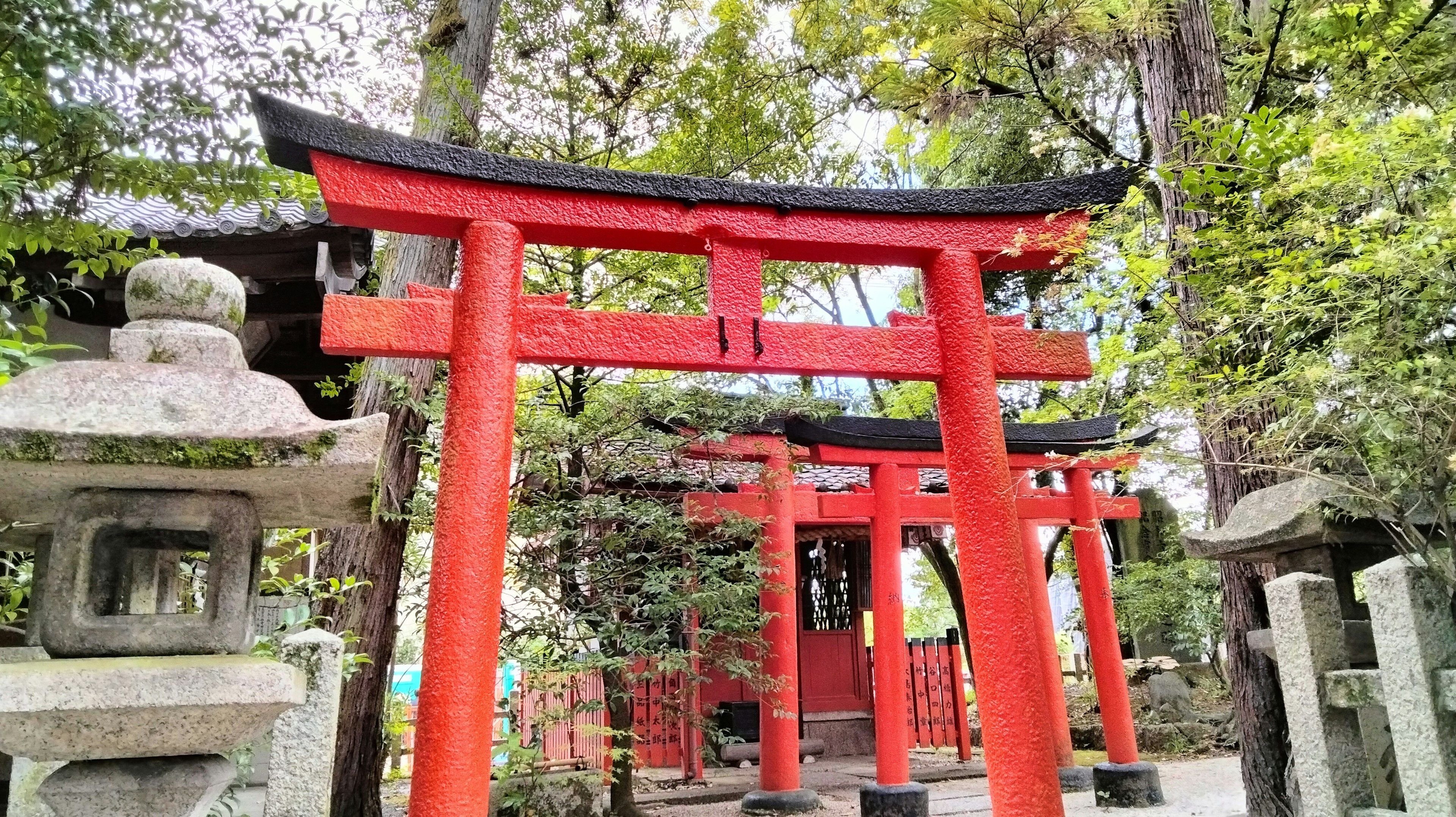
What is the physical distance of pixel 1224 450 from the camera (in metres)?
5.50

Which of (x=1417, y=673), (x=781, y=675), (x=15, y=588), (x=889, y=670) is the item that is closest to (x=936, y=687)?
(x=889, y=670)

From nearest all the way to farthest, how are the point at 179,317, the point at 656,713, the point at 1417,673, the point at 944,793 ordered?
the point at 179,317, the point at 1417,673, the point at 944,793, the point at 656,713

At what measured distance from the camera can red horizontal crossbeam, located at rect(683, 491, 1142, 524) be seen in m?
8.49

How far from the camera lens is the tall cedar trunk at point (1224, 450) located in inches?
210

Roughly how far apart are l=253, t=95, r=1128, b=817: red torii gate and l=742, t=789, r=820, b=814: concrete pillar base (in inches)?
175

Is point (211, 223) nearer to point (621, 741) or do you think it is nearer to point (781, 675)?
point (621, 741)

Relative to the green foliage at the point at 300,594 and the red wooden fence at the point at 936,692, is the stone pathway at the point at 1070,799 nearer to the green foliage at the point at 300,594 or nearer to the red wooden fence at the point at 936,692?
the red wooden fence at the point at 936,692

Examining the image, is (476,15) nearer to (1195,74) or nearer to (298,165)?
(298,165)

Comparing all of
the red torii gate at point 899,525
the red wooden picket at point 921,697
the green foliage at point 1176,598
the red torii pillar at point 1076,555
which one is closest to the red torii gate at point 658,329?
the red torii gate at point 899,525

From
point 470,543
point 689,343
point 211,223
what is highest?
point 211,223

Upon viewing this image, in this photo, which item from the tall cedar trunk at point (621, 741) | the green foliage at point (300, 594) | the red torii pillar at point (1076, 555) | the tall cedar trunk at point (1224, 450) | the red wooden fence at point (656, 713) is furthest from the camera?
the red torii pillar at point (1076, 555)

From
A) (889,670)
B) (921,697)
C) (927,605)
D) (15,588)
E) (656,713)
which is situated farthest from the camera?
(927,605)

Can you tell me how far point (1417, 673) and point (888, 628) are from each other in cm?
545

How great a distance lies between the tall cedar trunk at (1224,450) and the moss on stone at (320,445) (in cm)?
421
